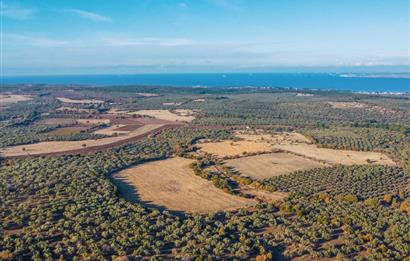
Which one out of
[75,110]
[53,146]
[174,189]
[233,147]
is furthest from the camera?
[75,110]

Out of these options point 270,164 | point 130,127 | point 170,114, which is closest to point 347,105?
point 170,114

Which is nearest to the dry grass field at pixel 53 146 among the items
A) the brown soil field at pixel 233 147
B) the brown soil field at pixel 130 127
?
the brown soil field at pixel 130 127

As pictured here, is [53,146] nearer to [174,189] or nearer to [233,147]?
Result: [233,147]

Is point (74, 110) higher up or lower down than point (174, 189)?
higher up

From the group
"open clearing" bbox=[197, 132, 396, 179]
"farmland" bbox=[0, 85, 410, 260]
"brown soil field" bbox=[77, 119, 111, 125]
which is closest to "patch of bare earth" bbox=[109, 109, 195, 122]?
"brown soil field" bbox=[77, 119, 111, 125]

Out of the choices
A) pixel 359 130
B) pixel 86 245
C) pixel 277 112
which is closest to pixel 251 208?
pixel 86 245

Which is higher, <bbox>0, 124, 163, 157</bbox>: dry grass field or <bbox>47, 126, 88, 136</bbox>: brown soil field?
<bbox>47, 126, 88, 136</bbox>: brown soil field

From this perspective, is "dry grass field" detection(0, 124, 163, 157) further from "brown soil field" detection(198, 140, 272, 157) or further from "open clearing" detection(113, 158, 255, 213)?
"open clearing" detection(113, 158, 255, 213)
